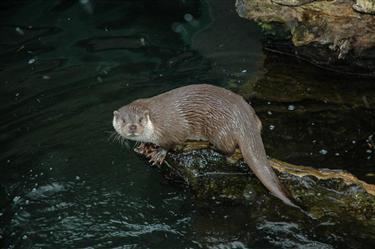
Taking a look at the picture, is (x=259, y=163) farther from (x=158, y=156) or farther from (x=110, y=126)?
(x=110, y=126)

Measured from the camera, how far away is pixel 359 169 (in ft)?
11.8

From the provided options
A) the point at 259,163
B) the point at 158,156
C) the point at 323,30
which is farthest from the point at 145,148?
the point at 323,30

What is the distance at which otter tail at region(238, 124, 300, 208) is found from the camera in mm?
3205

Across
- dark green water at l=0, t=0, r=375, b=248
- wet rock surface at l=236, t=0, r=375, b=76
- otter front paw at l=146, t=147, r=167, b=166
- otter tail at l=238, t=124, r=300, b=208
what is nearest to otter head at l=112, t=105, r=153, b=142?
otter front paw at l=146, t=147, r=167, b=166

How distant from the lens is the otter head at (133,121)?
145 inches

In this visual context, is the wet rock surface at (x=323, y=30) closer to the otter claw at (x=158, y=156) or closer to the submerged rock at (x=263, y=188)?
the submerged rock at (x=263, y=188)

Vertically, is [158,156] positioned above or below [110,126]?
above

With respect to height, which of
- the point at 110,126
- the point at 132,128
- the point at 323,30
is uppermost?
the point at 323,30

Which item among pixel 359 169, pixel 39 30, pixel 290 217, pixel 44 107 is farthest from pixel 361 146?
pixel 39 30

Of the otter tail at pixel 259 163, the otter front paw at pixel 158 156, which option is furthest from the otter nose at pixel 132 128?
the otter tail at pixel 259 163

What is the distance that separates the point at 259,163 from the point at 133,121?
Answer: 34.0 inches

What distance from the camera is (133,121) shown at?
369 centimetres

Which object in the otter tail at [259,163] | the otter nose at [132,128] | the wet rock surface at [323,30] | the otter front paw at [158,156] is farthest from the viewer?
the wet rock surface at [323,30]

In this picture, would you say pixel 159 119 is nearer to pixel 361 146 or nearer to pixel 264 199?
pixel 264 199
